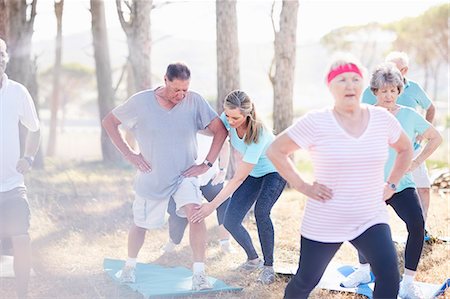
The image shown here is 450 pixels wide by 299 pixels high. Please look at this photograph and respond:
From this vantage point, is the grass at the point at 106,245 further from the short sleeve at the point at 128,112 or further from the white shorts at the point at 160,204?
the short sleeve at the point at 128,112

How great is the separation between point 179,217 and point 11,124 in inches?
90.9

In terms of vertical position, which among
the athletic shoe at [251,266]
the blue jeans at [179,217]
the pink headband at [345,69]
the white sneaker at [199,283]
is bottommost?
the athletic shoe at [251,266]

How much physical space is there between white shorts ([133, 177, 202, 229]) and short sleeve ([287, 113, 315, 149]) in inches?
69.9

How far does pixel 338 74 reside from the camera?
3838 millimetres

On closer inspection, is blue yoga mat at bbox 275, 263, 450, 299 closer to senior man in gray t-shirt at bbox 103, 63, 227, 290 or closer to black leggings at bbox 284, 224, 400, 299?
senior man in gray t-shirt at bbox 103, 63, 227, 290

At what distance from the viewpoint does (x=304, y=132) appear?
150 inches

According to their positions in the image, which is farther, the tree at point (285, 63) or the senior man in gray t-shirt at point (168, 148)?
the tree at point (285, 63)

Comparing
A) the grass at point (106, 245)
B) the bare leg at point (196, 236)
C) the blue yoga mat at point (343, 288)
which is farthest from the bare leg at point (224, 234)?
the bare leg at point (196, 236)

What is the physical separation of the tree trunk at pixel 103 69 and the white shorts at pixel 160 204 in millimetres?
11016

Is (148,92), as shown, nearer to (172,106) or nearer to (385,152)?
(172,106)

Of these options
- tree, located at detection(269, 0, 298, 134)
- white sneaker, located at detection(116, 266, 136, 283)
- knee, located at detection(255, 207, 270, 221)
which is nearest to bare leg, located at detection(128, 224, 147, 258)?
white sneaker, located at detection(116, 266, 136, 283)

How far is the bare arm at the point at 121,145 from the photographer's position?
544cm

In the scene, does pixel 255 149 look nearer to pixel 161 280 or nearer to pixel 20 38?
pixel 161 280

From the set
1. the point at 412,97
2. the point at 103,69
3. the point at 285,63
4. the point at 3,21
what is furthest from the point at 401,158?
the point at 103,69
